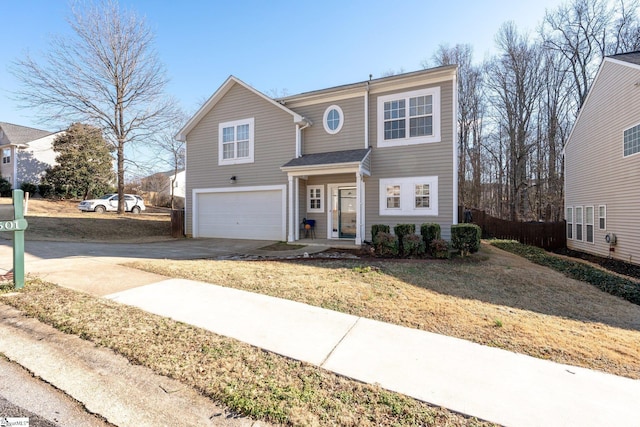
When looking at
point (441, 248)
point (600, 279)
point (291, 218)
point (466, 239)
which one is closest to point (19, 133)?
point (291, 218)

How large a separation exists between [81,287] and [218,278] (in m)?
2.17

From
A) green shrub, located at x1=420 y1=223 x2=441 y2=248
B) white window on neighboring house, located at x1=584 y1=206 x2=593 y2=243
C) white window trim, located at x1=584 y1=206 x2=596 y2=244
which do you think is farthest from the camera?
white window on neighboring house, located at x1=584 y1=206 x2=593 y2=243

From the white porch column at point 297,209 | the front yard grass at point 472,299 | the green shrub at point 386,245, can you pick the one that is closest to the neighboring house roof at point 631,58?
the front yard grass at point 472,299

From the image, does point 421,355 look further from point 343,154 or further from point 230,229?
point 230,229

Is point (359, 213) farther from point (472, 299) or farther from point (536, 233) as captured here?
point (536, 233)

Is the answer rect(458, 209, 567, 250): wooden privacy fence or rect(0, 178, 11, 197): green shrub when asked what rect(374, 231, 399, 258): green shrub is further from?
rect(0, 178, 11, 197): green shrub

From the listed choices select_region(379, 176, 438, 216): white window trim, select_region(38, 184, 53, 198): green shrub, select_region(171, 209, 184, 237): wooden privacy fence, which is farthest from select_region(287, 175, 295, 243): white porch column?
select_region(38, 184, 53, 198): green shrub

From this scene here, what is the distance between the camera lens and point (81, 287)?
5008 millimetres

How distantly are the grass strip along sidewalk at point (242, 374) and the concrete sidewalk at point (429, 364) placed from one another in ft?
0.58

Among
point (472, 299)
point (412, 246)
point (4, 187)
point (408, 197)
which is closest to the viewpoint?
point (472, 299)

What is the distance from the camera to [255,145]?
13.1 metres

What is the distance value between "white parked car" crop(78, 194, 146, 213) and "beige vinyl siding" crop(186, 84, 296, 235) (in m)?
10.6

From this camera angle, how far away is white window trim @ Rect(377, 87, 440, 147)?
10.6 m

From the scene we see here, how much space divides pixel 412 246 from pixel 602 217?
965cm
